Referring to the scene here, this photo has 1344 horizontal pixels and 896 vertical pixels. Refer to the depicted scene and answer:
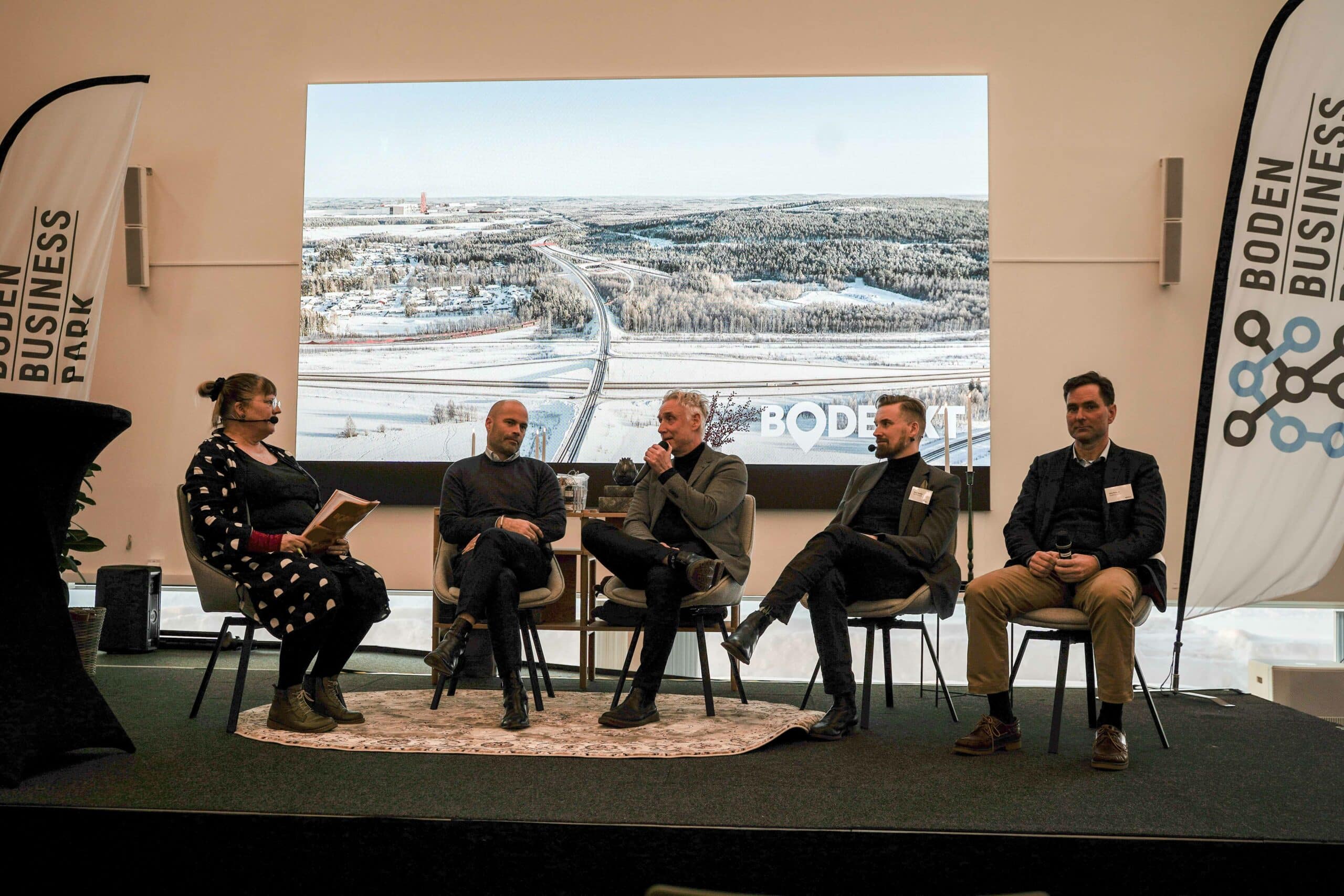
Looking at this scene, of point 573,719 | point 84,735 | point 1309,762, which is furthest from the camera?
point 573,719

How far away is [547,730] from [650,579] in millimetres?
587

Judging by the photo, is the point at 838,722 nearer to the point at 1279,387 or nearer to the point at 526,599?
the point at 526,599

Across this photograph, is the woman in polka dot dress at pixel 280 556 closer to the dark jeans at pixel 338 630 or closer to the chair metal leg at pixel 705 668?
the dark jeans at pixel 338 630

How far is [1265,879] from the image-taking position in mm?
2252

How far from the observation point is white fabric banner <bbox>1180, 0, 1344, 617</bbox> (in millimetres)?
4543

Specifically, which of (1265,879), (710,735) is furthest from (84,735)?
(1265,879)

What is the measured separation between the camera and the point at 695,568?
353 cm

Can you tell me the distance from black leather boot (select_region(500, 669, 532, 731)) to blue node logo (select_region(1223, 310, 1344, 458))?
3.15 m

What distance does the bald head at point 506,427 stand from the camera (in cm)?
411

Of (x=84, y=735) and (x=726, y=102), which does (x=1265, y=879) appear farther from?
(x=726, y=102)

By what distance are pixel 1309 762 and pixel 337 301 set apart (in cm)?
488

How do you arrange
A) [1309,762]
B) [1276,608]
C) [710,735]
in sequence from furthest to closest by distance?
[1276,608] < [710,735] < [1309,762]

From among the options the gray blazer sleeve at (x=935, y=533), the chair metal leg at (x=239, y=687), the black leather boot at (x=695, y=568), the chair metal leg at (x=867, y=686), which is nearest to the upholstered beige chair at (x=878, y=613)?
the chair metal leg at (x=867, y=686)

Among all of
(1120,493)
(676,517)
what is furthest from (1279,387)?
(676,517)
